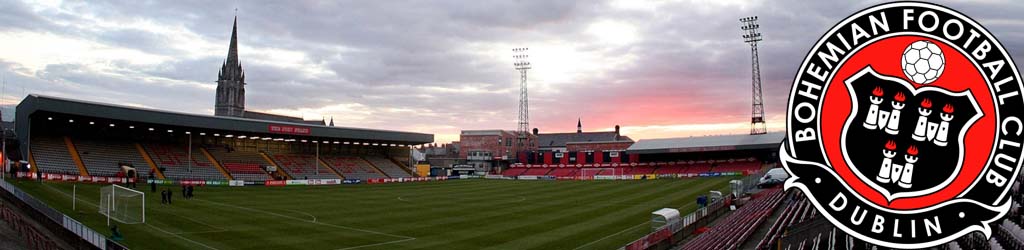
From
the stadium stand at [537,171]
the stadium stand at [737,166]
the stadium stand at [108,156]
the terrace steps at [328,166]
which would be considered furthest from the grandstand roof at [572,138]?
the stadium stand at [108,156]

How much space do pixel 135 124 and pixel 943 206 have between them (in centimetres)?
7866

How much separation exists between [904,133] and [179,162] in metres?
76.0

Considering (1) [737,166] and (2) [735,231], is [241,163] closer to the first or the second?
(2) [735,231]

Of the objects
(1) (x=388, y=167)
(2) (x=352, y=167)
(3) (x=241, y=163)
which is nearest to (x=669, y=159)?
(1) (x=388, y=167)

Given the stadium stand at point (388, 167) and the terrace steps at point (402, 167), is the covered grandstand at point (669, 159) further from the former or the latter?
the stadium stand at point (388, 167)

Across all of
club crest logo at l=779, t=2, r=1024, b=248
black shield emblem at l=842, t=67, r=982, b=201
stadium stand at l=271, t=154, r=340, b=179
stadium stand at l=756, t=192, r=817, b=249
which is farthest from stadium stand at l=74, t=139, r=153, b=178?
black shield emblem at l=842, t=67, r=982, b=201

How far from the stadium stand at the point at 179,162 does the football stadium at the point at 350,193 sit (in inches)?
12.8

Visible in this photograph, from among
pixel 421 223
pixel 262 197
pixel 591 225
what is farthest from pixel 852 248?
pixel 262 197

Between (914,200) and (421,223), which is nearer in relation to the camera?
A: (914,200)

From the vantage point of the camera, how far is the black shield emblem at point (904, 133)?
6359mm

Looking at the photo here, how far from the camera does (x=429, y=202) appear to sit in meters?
51.2

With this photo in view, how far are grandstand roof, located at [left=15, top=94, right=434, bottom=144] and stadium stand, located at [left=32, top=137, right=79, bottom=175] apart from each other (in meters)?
1.62

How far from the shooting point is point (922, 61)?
6.46m

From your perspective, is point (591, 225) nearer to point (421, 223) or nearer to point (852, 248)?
point (421, 223)
